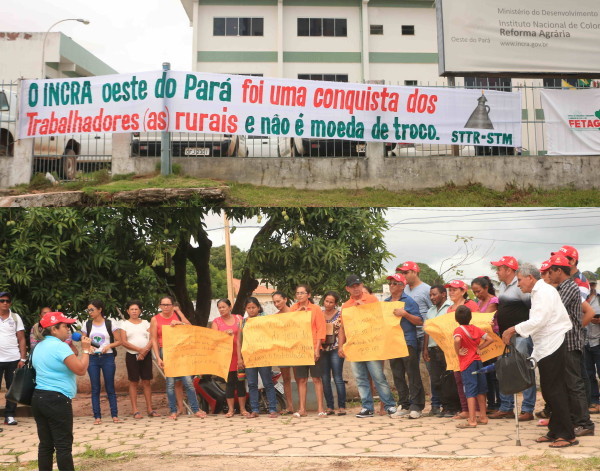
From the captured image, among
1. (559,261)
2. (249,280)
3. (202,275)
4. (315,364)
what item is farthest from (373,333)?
(202,275)

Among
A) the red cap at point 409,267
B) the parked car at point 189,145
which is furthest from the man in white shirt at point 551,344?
the parked car at point 189,145

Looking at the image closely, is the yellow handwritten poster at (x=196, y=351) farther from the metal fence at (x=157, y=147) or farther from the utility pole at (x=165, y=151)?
the metal fence at (x=157, y=147)

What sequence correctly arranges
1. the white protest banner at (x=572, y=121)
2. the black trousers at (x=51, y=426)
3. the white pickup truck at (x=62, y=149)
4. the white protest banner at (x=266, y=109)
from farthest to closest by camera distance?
the white protest banner at (x=572, y=121) → the white pickup truck at (x=62, y=149) → the white protest banner at (x=266, y=109) → the black trousers at (x=51, y=426)

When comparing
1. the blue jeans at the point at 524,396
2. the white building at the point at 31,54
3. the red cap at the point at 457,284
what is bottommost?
the blue jeans at the point at 524,396

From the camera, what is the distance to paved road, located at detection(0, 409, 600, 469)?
515cm

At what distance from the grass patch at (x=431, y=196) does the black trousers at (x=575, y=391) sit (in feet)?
15.8

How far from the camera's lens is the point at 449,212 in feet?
25.8

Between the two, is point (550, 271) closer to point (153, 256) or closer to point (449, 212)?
Answer: point (449, 212)

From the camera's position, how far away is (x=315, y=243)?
27.4 feet

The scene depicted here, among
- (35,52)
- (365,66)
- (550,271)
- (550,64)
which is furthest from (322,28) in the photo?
(550,271)

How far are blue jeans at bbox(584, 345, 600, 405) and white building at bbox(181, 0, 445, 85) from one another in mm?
23895

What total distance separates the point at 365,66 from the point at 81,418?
81.6 ft

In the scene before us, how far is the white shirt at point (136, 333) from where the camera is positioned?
25.1 ft

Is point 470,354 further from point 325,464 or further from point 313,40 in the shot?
point 313,40
